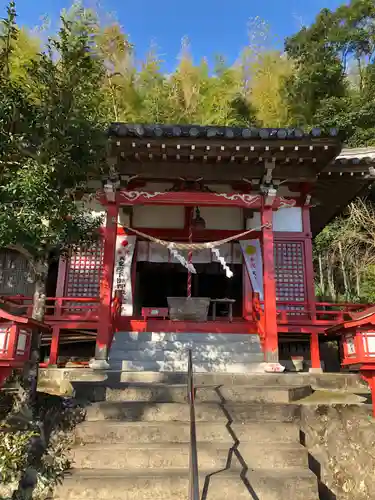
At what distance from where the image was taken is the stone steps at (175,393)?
571cm

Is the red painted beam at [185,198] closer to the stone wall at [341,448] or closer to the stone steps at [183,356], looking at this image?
the stone steps at [183,356]

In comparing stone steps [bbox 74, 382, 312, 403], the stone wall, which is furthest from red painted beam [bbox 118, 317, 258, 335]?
the stone wall

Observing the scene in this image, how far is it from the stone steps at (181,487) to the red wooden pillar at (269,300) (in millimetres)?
3527

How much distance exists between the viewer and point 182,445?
4.59m

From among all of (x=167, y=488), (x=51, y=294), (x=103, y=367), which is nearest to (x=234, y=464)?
(x=167, y=488)

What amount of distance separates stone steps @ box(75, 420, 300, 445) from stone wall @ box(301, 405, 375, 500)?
296mm

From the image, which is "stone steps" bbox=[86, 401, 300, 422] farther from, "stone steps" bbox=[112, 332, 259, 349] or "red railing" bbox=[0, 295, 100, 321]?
"red railing" bbox=[0, 295, 100, 321]

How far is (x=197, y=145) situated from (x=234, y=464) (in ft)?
17.5

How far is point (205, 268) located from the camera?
13.4 m

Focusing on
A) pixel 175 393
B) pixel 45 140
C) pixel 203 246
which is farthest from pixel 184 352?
pixel 45 140

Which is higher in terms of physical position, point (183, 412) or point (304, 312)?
point (304, 312)

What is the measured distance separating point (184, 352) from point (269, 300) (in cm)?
196

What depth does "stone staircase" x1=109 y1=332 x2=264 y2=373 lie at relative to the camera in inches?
306

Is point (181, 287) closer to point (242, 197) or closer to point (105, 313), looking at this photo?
point (242, 197)
